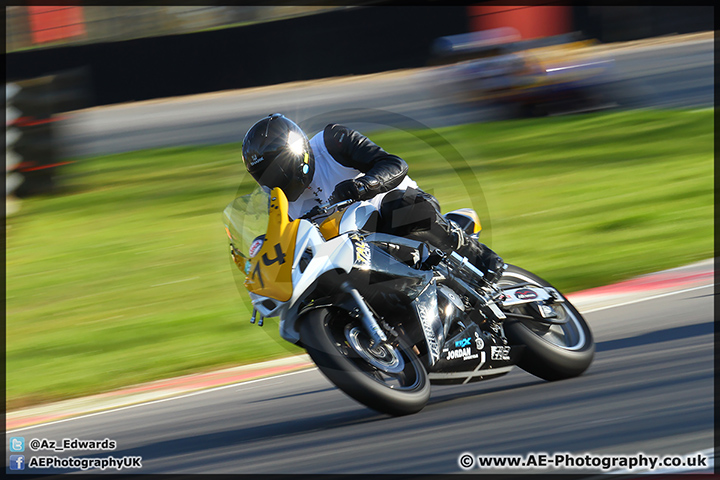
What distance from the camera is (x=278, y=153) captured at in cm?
383

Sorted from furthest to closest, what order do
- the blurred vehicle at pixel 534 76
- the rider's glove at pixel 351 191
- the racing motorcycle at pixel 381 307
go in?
the blurred vehicle at pixel 534 76, the rider's glove at pixel 351 191, the racing motorcycle at pixel 381 307

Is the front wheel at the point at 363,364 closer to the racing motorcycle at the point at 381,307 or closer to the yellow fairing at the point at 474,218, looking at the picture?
the racing motorcycle at the point at 381,307

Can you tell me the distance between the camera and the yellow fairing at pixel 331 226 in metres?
3.83

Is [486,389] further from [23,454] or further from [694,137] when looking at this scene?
[694,137]

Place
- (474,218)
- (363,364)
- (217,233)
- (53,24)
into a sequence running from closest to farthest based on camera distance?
(363,364)
(474,218)
(217,233)
(53,24)

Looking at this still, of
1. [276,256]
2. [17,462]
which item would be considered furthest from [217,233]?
[276,256]

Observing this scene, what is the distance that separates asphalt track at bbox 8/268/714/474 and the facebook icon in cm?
7

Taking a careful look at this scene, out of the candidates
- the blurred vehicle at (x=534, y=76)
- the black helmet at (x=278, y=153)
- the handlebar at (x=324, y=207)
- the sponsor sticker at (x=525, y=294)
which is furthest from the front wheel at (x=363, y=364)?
the blurred vehicle at (x=534, y=76)

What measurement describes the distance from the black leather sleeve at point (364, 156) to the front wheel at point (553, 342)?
971mm

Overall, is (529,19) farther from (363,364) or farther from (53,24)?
(363,364)

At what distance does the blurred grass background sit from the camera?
641cm

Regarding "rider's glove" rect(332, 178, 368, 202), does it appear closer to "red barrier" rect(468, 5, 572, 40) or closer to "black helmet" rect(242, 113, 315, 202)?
"black helmet" rect(242, 113, 315, 202)

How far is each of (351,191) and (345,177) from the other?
42 centimetres

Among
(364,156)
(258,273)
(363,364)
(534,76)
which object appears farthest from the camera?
(534,76)
